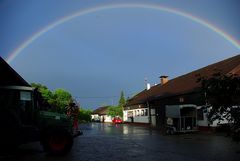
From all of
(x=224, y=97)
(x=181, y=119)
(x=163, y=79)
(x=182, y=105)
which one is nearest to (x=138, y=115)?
(x=163, y=79)

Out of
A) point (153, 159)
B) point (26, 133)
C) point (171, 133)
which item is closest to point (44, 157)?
point (26, 133)

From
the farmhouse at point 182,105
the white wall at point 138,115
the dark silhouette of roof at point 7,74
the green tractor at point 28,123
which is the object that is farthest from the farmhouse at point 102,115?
the green tractor at point 28,123

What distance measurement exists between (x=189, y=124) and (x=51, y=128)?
19566 millimetres

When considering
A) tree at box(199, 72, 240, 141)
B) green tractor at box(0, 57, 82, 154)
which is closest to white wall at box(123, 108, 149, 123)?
green tractor at box(0, 57, 82, 154)

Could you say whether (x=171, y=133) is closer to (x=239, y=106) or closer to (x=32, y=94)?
(x=32, y=94)

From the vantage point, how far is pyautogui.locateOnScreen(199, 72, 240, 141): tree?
30.9 ft

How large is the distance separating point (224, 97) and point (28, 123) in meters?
8.21

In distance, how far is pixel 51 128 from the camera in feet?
A: 50.0

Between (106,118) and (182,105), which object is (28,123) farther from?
(106,118)

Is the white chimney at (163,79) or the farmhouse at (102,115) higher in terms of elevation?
the white chimney at (163,79)

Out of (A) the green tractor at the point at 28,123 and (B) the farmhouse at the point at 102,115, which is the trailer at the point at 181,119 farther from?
(B) the farmhouse at the point at 102,115

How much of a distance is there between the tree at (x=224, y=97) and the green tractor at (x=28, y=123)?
7.46m

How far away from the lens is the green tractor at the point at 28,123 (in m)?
13.9

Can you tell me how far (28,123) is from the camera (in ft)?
47.6
